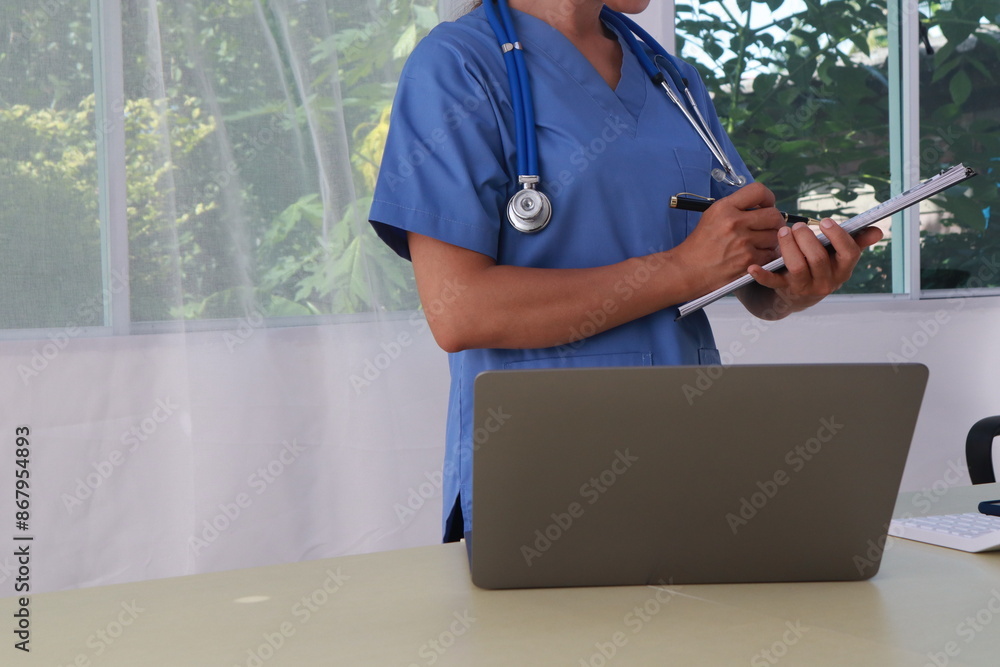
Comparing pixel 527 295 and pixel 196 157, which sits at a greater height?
pixel 196 157

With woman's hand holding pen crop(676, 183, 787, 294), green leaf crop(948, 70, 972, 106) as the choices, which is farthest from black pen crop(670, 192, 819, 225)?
green leaf crop(948, 70, 972, 106)

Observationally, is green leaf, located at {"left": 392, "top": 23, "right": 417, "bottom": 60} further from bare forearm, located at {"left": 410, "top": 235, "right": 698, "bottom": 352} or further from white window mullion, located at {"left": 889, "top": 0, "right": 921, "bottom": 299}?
white window mullion, located at {"left": 889, "top": 0, "right": 921, "bottom": 299}

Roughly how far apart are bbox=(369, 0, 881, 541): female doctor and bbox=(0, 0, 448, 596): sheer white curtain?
2.79ft

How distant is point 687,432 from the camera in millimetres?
651

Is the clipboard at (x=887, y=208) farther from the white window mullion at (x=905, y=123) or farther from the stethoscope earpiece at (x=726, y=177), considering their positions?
the white window mullion at (x=905, y=123)

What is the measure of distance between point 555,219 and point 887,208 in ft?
1.26

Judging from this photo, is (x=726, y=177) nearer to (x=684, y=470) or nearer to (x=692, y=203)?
(x=692, y=203)

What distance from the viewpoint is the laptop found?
64 cm

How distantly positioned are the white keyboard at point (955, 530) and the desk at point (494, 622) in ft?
0.16

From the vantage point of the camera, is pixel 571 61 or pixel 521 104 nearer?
pixel 521 104

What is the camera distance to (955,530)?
0.91 meters

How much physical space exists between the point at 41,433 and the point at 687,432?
1.39m

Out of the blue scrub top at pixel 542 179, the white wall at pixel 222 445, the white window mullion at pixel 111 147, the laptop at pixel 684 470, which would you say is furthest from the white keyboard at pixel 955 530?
the white window mullion at pixel 111 147

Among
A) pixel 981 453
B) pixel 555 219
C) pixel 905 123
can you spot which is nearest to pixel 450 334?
pixel 555 219
